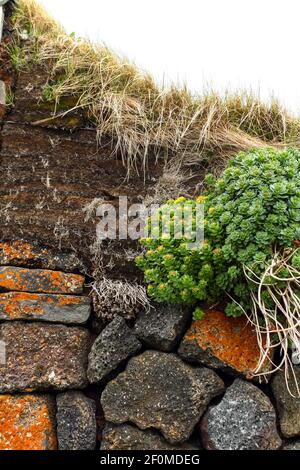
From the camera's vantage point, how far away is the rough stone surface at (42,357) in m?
3.18

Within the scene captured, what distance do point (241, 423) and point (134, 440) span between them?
0.62 m

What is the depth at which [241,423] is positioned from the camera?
302cm

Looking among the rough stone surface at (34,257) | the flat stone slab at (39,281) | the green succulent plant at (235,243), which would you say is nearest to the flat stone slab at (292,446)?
the green succulent plant at (235,243)

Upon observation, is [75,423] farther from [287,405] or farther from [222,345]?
[287,405]

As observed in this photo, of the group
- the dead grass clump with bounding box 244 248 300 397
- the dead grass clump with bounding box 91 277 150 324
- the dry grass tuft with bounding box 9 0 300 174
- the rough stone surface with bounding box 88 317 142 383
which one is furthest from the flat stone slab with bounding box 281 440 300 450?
the dry grass tuft with bounding box 9 0 300 174

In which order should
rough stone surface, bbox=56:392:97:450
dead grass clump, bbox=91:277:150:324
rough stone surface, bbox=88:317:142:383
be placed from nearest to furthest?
1. rough stone surface, bbox=56:392:97:450
2. rough stone surface, bbox=88:317:142:383
3. dead grass clump, bbox=91:277:150:324

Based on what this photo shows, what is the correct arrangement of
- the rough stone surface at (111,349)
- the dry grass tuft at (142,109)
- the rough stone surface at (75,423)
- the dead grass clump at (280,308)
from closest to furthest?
the dead grass clump at (280,308), the rough stone surface at (75,423), the rough stone surface at (111,349), the dry grass tuft at (142,109)

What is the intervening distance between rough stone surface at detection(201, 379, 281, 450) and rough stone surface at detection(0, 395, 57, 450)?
91cm

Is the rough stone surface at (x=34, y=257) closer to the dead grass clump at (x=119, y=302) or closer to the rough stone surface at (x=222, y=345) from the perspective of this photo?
Answer: the dead grass clump at (x=119, y=302)

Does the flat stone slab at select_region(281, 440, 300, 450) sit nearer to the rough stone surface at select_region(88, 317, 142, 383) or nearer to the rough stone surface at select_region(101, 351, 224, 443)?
the rough stone surface at select_region(101, 351, 224, 443)

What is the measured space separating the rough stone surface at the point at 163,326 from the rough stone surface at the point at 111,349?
7 cm

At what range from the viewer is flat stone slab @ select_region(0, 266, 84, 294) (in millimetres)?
3392

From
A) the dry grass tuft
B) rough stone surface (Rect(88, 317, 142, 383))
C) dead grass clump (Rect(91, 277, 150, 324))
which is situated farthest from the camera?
the dry grass tuft

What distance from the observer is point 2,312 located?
3.32 metres
